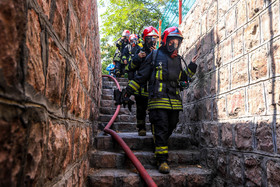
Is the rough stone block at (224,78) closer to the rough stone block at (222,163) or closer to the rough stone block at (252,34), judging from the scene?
the rough stone block at (252,34)

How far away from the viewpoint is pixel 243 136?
7.20ft

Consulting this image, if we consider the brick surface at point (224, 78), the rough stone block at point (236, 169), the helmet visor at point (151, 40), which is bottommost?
the rough stone block at point (236, 169)

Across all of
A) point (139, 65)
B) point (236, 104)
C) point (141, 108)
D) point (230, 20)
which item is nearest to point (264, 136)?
point (236, 104)

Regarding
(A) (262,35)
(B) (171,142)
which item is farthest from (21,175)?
(B) (171,142)

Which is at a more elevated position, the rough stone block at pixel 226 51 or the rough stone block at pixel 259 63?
the rough stone block at pixel 226 51

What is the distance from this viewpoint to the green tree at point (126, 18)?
15.4 m

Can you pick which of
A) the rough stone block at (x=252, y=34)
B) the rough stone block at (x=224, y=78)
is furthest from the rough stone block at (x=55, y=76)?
the rough stone block at (x=224, y=78)

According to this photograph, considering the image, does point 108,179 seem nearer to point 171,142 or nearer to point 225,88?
point 171,142

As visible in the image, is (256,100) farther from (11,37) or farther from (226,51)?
(11,37)

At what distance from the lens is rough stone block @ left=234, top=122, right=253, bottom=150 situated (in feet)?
6.86

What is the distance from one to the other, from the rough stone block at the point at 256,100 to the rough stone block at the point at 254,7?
694 mm

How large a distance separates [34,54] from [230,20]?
7.86ft

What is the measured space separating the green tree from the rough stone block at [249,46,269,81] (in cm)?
1382

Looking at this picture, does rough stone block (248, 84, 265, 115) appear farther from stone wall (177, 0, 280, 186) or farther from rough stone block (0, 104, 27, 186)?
rough stone block (0, 104, 27, 186)
